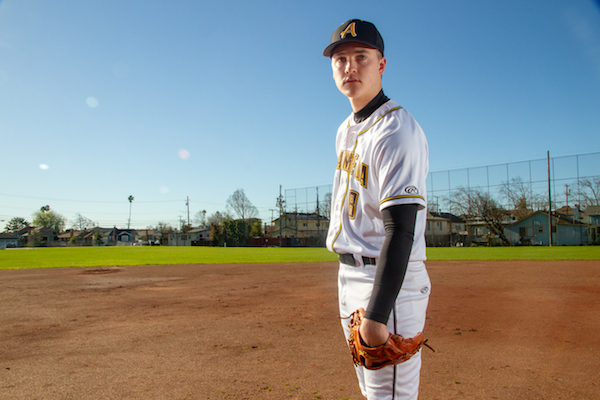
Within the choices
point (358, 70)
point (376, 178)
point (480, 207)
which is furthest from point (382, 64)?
point (480, 207)

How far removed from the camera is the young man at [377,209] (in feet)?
4.08

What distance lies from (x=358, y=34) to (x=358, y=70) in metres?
0.14

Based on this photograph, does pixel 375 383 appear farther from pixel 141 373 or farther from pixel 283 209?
pixel 283 209

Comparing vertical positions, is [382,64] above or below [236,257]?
above

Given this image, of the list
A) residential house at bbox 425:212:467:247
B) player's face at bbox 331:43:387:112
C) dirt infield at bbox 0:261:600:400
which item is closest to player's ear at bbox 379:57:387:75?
player's face at bbox 331:43:387:112

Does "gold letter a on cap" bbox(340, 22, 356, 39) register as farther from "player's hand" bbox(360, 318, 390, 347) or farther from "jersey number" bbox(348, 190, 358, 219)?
"player's hand" bbox(360, 318, 390, 347)

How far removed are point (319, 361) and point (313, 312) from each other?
2.30 meters

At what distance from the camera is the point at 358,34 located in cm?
152

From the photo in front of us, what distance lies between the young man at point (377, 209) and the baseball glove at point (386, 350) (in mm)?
38

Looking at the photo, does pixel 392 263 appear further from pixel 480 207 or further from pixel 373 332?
pixel 480 207

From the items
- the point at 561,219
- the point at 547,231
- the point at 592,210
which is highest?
the point at 592,210

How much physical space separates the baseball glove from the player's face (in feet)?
3.08

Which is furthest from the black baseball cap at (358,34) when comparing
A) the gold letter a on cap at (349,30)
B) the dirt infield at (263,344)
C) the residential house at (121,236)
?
the residential house at (121,236)

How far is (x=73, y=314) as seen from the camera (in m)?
6.11
